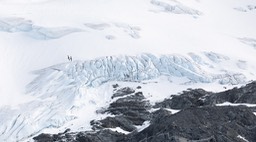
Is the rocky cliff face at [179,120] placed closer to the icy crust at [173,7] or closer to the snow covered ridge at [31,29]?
the snow covered ridge at [31,29]

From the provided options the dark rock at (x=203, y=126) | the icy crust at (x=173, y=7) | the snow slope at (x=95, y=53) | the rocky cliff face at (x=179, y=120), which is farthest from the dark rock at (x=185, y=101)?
the icy crust at (x=173, y=7)

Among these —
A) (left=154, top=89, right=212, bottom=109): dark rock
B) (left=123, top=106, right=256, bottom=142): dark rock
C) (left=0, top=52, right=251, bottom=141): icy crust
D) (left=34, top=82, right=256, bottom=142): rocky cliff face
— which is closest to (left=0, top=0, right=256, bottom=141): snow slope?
(left=0, top=52, right=251, bottom=141): icy crust

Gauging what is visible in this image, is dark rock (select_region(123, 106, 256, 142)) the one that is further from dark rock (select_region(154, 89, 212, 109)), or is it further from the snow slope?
the snow slope

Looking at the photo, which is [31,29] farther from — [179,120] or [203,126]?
[203,126]

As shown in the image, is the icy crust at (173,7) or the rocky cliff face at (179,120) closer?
the rocky cliff face at (179,120)

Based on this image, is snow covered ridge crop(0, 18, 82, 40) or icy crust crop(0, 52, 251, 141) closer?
icy crust crop(0, 52, 251, 141)

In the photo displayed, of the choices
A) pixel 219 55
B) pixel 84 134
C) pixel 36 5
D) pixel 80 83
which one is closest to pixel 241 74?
pixel 219 55

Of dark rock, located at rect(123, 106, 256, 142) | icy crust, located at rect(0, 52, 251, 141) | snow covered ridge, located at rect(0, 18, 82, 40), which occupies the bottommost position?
icy crust, located at rect(0, 52, 251, 141)
